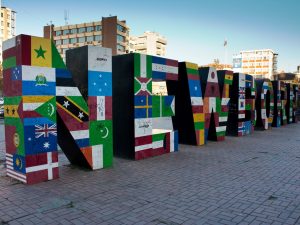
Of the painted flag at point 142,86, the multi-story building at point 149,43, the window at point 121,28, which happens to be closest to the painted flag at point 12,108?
the painted flag at point 142,86

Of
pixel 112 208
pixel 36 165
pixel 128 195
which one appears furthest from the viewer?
pixel 36 165

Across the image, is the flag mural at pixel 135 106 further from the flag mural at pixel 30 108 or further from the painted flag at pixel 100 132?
the flag mural at pixel 30 108

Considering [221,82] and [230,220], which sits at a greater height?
[221,82]

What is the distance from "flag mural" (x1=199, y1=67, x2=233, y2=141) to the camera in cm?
1225

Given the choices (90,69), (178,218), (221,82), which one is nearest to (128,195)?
(178,218)

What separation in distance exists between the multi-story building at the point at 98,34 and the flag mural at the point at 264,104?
56.9 metres

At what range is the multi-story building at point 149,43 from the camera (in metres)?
101

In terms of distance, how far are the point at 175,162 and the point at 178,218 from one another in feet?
13.1

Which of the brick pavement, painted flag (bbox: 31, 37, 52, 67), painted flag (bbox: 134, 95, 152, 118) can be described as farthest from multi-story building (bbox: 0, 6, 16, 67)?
the brick pavement

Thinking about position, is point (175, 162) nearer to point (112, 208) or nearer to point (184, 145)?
point (184, 145)

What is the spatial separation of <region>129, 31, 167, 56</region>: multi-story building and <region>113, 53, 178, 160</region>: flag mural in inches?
3640

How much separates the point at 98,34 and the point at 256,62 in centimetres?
5059

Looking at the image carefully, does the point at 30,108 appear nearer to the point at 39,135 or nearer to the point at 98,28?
the point at 39,135

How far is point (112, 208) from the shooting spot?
5.05 metres
